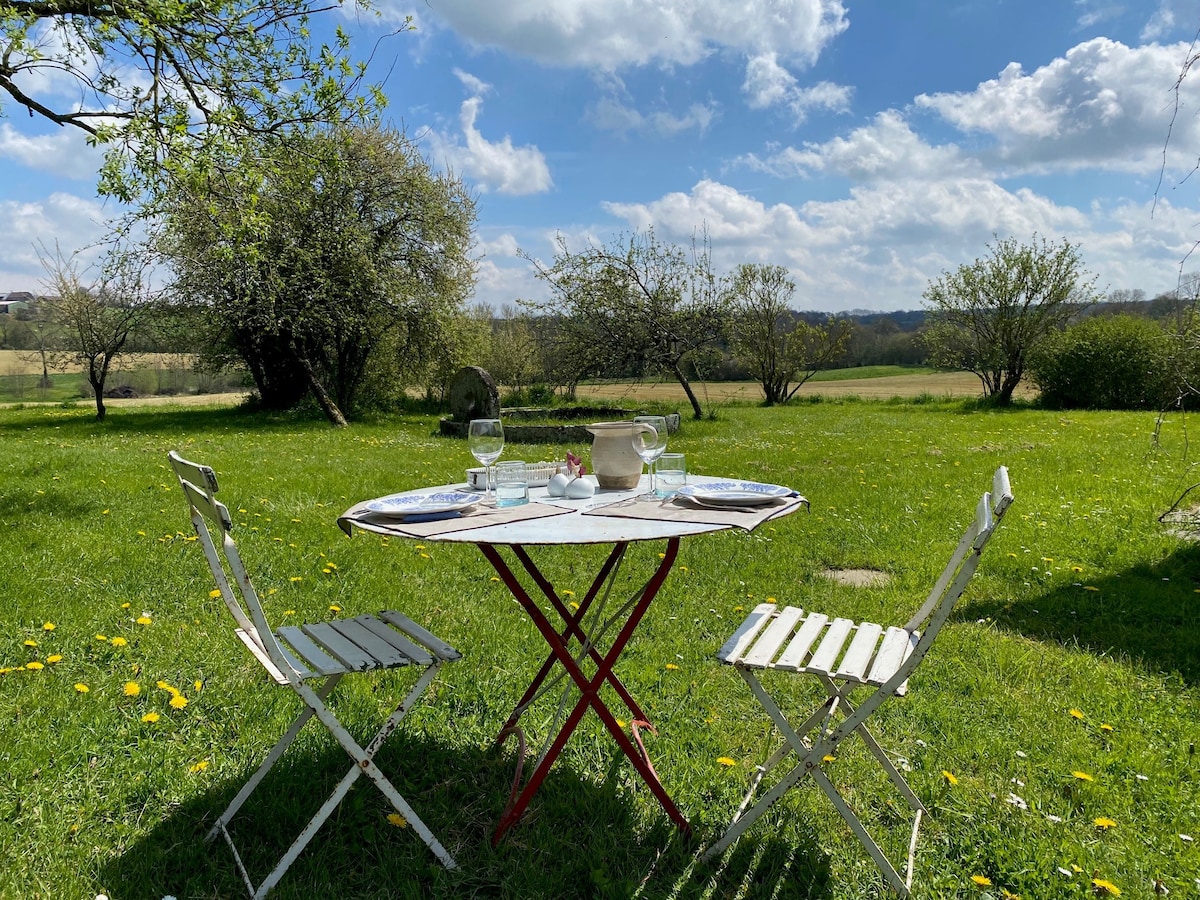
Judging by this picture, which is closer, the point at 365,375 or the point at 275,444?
the point at 275,444

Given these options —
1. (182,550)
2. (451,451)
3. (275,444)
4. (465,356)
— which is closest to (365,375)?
(465,356)

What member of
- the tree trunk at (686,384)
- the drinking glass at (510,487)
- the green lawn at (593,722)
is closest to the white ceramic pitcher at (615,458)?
the drinking glass at (510,487)

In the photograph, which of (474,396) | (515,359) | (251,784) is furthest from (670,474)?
(515,359)

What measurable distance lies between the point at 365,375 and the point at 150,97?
13.1 meters

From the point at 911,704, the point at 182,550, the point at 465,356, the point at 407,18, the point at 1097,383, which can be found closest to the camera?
the point at 911,704

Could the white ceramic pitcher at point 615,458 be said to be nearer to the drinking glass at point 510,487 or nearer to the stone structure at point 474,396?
the drinking glass at point 510,487

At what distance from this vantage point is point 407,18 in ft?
24.7

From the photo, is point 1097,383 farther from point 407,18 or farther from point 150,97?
point 150,97

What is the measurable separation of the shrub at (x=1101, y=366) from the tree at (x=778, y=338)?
17.1ft

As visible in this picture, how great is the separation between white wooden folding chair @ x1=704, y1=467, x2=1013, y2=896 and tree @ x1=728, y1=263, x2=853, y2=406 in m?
19.2

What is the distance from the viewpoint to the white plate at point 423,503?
2289mm

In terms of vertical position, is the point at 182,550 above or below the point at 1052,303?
below

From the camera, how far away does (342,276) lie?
51.1ft

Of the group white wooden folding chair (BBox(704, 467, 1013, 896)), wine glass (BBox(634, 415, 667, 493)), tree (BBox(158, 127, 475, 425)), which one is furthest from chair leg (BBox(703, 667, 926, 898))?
tree (BBox(158, 127, 475, 425))
